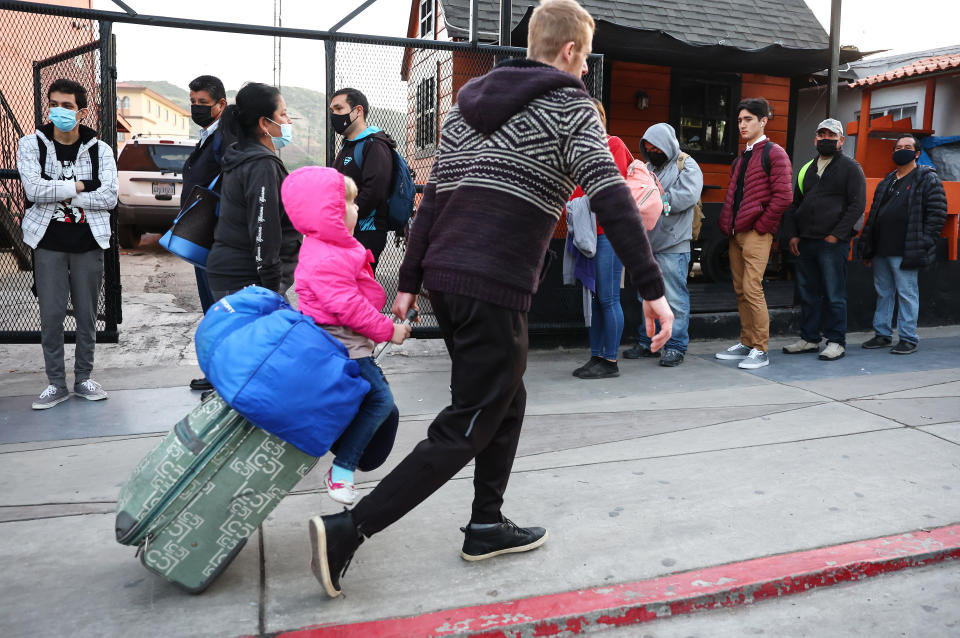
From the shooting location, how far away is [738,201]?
6809 millimetres

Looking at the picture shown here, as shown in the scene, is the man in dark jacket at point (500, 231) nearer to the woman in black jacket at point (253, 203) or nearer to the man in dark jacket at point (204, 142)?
the woman in black jacket at point (253, 203)

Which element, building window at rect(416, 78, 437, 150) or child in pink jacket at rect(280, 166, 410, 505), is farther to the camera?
building window at rect(416, 78, 437, 150)

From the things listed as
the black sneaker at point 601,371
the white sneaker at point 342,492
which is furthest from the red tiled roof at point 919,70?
the white sneaker at point 342,492

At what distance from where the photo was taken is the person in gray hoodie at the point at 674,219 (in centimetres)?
645

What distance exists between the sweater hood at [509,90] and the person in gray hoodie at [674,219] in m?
3.98

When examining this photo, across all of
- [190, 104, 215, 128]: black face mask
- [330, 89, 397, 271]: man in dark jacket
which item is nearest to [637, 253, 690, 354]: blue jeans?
[330, 89, 397, 271]: man in dark jacket

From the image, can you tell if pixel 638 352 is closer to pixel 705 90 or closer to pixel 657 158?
pixel 657 158

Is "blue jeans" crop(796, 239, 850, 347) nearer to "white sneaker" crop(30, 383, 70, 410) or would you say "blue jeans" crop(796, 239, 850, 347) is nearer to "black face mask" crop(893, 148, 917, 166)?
"black face mask" crop(893, 148, 917, 166)

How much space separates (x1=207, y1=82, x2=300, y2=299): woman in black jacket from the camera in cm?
431

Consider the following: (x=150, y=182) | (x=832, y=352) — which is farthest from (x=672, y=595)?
(x=150, y=182)

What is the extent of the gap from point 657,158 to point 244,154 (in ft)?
11.5

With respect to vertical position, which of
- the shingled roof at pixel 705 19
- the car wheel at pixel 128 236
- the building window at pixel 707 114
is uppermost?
the shingled roof at pixel 705 19

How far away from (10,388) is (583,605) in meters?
4.86

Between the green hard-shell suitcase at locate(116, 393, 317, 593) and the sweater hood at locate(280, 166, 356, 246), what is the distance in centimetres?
71
